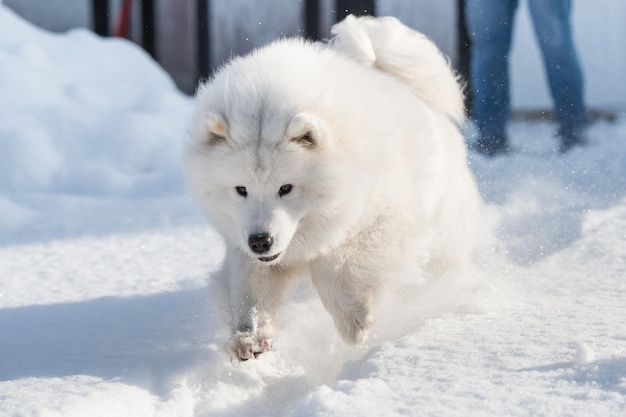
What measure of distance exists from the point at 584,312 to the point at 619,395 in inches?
39.9

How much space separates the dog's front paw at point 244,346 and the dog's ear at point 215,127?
2.01ft

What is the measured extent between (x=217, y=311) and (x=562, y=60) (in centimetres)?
440

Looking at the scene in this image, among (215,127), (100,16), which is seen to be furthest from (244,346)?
(100,16)

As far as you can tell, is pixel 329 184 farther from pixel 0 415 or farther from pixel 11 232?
pixel 11 232

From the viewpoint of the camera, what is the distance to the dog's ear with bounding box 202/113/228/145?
2.93m

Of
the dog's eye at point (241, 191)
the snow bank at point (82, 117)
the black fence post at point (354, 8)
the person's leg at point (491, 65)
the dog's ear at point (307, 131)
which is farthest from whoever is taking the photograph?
the black fence post at point (354, 8)

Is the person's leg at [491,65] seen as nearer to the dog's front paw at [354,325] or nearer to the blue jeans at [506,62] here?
the blue jeans at [506,62]

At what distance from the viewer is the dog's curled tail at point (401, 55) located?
12.3ft

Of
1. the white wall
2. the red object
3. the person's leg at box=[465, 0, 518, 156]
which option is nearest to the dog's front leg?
the person's leg at box=[465, 0, 518, 156]

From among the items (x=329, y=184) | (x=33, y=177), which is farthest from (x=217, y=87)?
(x=33, y=177)

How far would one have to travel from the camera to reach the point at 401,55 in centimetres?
384

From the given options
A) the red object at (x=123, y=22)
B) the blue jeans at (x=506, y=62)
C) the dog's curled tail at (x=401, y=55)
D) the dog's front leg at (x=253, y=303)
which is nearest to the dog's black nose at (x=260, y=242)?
the dog's front leg at (x=253, y=303)

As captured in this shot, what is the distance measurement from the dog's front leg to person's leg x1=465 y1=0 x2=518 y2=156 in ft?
13.3

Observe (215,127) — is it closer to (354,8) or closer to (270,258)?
(270,258)
